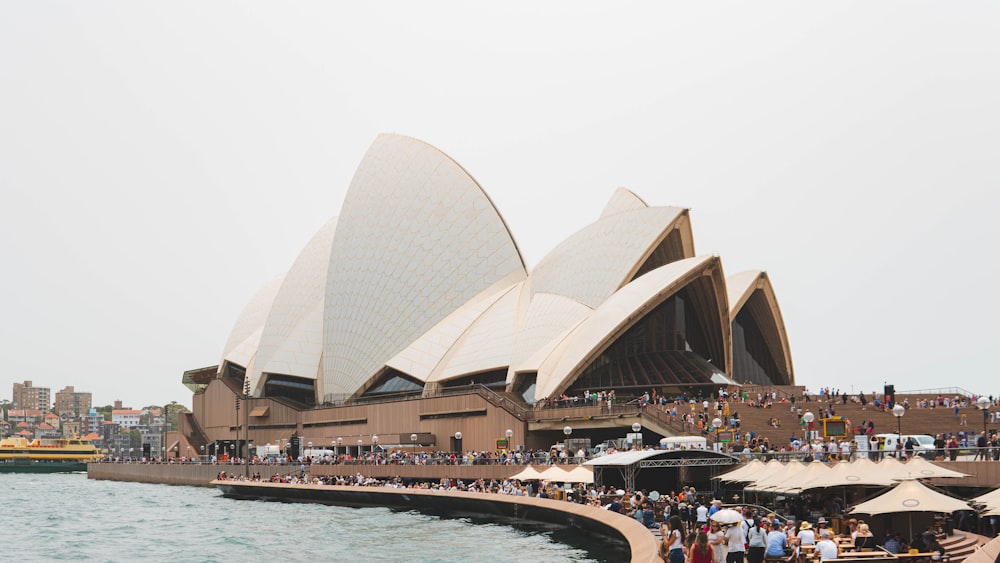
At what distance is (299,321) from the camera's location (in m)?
63.7

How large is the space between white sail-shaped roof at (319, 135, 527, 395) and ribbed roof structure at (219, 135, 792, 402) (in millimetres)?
67

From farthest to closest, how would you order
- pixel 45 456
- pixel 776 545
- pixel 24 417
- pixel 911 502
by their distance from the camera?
pixel 24 417 → pixel 45 456 → pixel 911 502 → pixel 776 545

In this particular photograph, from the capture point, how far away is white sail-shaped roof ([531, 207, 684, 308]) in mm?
46062

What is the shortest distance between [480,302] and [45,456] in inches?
2955

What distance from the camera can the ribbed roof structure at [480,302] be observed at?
4312 centimetres

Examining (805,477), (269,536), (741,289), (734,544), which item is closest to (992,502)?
(805,477)

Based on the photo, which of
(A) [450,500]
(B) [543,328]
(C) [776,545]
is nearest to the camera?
(C) [776,545]

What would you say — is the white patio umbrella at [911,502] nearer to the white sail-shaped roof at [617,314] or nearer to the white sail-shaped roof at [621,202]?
the white sail-shaped roof at [617,314]

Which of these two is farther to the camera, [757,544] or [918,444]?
[918,444]

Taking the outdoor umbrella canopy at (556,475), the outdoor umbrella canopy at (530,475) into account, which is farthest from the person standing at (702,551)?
the outdoor umbrella canopy at (530,475)

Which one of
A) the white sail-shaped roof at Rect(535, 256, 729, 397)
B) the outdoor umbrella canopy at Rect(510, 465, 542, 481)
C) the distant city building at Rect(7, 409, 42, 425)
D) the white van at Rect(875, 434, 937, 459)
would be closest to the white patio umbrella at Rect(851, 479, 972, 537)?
the white van at Rect(875, 434, 937, 459)

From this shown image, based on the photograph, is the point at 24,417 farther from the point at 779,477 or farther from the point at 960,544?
the point at 960,544

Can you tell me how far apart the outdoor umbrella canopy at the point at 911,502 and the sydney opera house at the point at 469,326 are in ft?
62.4

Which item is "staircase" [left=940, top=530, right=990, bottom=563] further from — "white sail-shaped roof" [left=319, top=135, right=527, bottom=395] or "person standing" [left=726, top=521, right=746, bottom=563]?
"white sail-shaped roof" [left=319, top=135, right=527, bottom=395]
